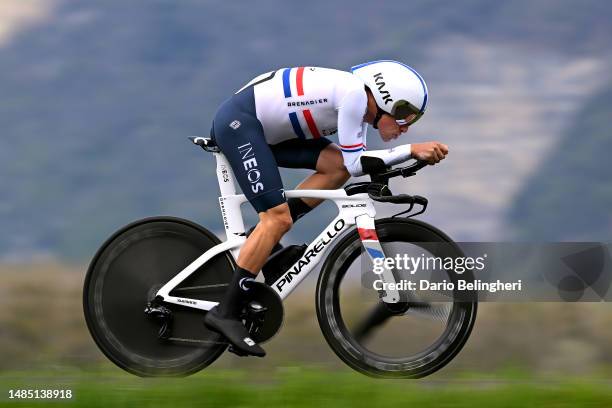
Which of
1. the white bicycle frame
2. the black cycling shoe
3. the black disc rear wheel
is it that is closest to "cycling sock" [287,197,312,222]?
the white bicycle frame

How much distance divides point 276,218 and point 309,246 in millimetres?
281

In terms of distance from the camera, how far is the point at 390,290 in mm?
6844

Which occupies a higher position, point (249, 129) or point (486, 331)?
point (249, 129)

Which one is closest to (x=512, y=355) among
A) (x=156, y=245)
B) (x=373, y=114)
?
(x=373, y=114)

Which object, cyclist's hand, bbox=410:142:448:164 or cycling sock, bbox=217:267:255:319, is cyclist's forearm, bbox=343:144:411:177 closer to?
cyclist's hand, bbox=410:142:448:164

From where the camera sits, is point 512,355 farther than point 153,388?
Yes

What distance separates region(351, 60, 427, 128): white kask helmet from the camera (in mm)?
6688

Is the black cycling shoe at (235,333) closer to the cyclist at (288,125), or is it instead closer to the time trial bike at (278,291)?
the cyclist at (288,125)

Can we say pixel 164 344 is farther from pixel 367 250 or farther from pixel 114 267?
pixel 367 250

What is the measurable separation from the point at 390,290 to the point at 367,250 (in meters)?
0.26

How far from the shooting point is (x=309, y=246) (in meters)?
7.00

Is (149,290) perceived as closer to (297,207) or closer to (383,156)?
(297,207)

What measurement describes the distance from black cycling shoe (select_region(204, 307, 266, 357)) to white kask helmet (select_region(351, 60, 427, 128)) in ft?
4.79

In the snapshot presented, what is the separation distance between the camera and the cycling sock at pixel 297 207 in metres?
7.06
